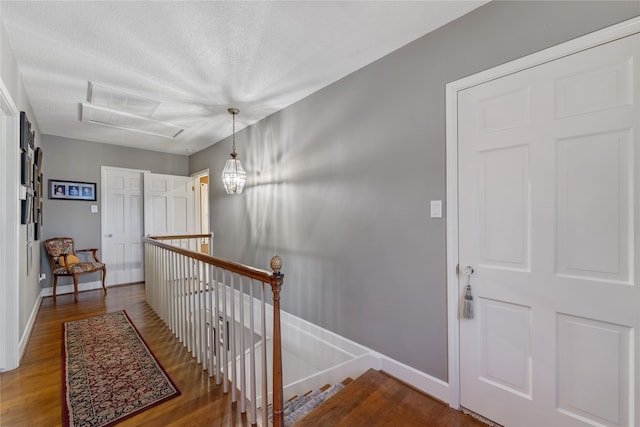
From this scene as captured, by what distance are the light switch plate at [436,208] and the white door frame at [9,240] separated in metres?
3.17

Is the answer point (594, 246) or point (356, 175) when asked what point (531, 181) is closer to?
point (594, 246)

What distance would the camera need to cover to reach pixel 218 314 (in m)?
1.93

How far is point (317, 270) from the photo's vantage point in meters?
2.78

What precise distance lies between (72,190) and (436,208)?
5.50 metres

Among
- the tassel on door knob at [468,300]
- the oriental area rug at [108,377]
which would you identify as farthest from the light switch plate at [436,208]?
the oriental area rug at [108,377]

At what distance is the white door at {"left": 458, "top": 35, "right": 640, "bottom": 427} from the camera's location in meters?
1.28

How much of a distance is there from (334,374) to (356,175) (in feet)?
5.75

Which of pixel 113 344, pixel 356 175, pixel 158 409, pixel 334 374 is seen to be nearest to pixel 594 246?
pixel 356 175

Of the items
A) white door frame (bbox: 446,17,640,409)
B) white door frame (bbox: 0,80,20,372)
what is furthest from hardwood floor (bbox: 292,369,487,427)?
white door frame (bbox: 0,80,20,372)

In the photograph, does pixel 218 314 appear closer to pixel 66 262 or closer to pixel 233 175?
pixel 233 175

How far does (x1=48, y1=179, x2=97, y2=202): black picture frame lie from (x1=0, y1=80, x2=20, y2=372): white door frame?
8.99ft

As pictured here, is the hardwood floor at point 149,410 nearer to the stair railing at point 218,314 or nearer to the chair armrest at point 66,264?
the stair railing at point 218,314

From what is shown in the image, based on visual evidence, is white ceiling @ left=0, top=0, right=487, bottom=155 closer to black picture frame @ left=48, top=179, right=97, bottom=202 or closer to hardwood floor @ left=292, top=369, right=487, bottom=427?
black picture frame @ left=48, top=179, right=97, bottom=202

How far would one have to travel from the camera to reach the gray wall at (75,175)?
14.0 ft
